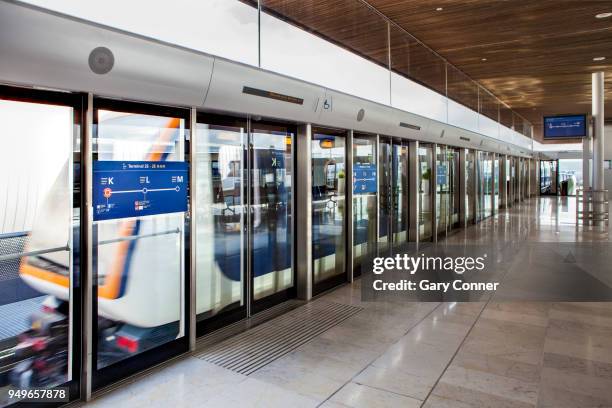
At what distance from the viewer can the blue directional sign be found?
11.1 feet

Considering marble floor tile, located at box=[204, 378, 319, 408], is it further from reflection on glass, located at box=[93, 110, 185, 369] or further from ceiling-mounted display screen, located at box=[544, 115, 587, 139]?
ceiling-mounted display screen, located at box=[544, 115, 587, 139]

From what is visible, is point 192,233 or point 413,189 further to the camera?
point 413,189

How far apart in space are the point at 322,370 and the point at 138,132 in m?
2.57

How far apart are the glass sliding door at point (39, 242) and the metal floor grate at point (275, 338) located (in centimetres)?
123

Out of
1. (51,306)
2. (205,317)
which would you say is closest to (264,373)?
(205,317)

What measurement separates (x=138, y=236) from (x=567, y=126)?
56.4 feet

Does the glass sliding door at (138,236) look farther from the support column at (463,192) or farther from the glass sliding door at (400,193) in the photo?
the support column at (463,192)

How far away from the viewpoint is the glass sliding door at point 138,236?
11.3 ft

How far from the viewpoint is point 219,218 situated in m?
4.82

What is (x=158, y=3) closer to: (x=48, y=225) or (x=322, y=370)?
(x=48, y=225)

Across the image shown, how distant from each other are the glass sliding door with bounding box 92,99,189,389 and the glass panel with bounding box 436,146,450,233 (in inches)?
313

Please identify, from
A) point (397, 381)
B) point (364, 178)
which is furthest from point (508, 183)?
point (397, 381)

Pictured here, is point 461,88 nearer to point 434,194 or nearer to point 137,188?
point 434,194

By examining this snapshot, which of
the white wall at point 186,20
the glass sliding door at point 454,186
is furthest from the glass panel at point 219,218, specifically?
the glass sliding door at point 454,186
